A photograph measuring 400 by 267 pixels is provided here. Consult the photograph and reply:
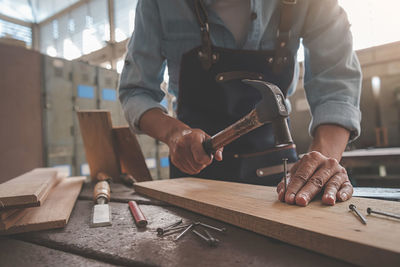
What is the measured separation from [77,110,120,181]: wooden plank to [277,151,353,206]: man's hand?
1.24 m

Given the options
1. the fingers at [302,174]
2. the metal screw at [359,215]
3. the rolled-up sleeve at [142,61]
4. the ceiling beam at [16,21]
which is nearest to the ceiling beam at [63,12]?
the ceiling beam at [16,21]

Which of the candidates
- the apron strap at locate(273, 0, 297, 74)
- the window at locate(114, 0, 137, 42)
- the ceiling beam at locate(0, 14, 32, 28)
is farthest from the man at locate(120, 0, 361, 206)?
the ceiling beam at locate(0, 14, 32, 28)

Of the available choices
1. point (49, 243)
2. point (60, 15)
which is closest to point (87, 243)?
point (49, 243)

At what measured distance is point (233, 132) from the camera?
89 centimetres

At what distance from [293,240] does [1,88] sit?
4.44 m

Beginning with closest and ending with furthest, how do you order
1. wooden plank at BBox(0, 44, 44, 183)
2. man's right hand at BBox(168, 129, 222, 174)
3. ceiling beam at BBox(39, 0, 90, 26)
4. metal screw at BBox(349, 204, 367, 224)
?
metal screw at BBox(349, 204, 367, 224), man's right hand at BBox(168, 129, 222, 174), wooden plank at BBox(0, 44, 44, 183), ceiling beam at BBox(39, 0, 90, 26)

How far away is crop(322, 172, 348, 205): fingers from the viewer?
0.72 metres

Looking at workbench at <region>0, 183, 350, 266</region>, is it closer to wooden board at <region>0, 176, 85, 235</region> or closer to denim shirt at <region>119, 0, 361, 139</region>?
wooden board at <region>0, 176, 85, 235</region>

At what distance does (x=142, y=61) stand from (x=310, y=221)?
43.6 inches

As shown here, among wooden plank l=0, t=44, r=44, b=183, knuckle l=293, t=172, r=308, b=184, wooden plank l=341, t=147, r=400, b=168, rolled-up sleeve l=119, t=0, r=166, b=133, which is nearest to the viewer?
knuckle l=293, t=172, r=308, b=184

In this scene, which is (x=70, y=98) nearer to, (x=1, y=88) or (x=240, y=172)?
(x=1, y=88)

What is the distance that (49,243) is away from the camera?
2.09 ft

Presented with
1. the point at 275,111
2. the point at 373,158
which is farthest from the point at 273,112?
the point at 373,158

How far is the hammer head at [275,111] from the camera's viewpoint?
Answer: 744 millimetres
